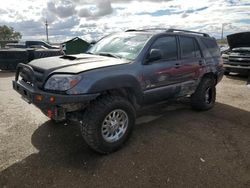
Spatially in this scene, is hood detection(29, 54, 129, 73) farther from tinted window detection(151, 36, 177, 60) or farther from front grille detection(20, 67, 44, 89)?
tinted window detection(151, 36, 177, 60)

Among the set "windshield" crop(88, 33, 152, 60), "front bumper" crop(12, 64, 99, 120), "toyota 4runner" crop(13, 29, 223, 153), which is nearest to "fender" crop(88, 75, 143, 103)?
Result: "toyota 4runner" crop(13, 29, 223, 153)

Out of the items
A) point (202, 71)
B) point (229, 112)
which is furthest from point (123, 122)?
point (229, 112)

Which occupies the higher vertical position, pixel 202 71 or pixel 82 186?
pixel 202 71

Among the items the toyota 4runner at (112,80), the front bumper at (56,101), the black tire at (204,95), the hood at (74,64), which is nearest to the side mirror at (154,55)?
the toyota 4runner at (112,80)

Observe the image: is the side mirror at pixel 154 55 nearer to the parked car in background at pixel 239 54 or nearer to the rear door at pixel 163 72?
the rear door at pixel 163 72

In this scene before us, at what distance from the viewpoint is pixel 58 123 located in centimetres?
496

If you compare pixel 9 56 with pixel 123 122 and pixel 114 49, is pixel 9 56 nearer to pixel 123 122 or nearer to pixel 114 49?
pixel 114 49

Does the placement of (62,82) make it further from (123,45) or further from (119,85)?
(123,45)

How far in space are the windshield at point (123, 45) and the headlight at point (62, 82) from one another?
3.89ft

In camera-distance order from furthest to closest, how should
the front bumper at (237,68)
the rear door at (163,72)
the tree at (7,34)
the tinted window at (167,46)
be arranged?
1. the tree at (7,34)
2. the front bumper at (237,68)
3. the tinted window at (167,46)
4. the rear door at (163,72)

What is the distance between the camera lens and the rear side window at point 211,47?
5.86 meters

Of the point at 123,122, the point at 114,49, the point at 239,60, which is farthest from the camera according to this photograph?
the point at 239,60

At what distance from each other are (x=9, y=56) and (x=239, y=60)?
430 inches

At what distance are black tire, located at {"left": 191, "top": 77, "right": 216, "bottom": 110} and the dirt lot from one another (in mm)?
287
